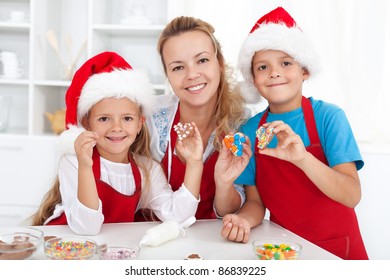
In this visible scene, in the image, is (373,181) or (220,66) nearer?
(220,66)

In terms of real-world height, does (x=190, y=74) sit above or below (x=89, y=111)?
above

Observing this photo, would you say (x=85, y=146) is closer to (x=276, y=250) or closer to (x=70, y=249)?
(x=70, y=249)

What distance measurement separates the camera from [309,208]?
1514 millimetres

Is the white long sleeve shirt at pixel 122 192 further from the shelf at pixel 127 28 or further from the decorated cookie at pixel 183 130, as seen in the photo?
the shelf at pixel 127 28

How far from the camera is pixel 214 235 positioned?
1.27 metres

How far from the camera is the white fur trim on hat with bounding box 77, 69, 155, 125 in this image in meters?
1.55

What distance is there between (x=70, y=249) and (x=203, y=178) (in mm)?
764

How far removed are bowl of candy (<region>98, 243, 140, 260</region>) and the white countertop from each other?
49mm

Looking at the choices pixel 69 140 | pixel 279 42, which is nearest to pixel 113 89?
pixel 69 140

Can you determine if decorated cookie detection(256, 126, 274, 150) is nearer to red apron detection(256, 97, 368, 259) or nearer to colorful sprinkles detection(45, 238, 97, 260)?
red apron detection(256, 97, 368, 259)
